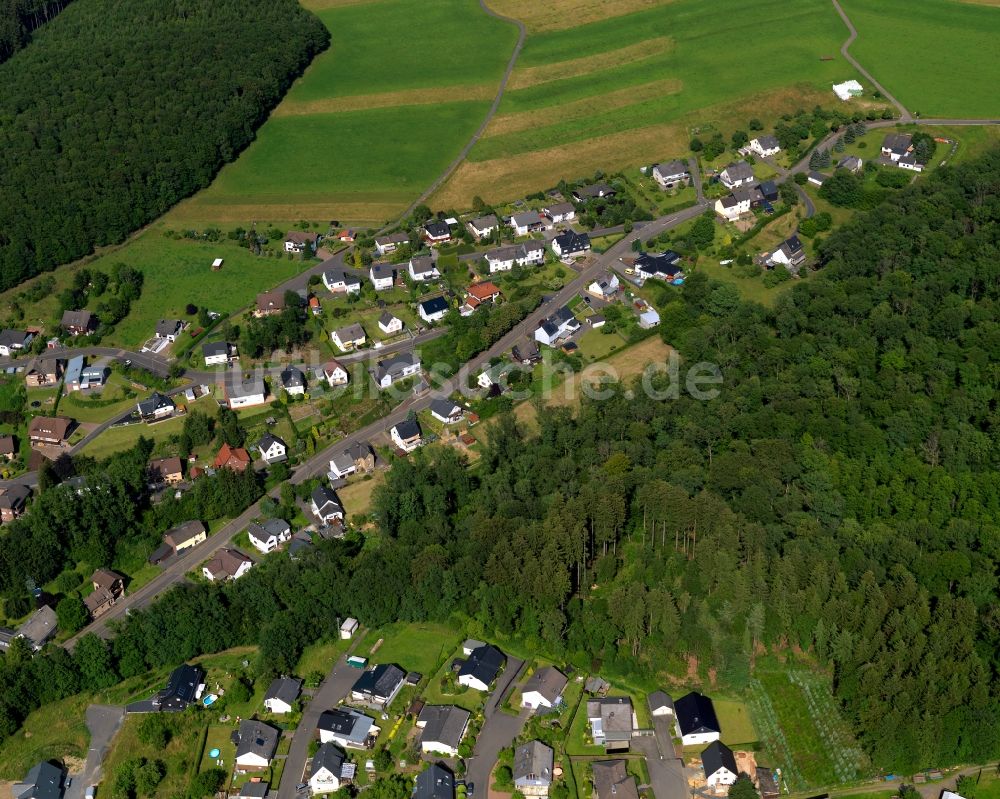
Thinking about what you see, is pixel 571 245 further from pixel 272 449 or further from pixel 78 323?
pixel 78 323

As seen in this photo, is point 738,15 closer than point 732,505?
No

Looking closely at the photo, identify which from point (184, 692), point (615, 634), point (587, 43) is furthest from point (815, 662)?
point (587, 43)

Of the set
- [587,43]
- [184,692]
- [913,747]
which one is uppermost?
[587,43]

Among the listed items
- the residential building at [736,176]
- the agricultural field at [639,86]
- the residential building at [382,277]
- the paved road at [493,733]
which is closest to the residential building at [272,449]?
the residential building at [382,277]

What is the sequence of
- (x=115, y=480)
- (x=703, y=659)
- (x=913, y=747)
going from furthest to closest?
(x=115, y=480)
(x=703, y=659)
(x=913, y=747)

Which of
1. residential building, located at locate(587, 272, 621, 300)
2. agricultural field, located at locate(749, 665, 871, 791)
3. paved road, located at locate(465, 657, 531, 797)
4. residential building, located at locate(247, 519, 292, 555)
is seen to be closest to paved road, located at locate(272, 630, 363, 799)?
paved road, located at locate(465, 657, 531, 797)

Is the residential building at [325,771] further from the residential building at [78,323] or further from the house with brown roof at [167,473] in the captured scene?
the residential building at [78,323]

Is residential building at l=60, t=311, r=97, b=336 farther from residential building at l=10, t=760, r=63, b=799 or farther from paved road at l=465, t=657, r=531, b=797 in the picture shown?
paved road at l=465, t=657, r=531, b=797

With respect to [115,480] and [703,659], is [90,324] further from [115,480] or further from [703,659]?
[703,659]
